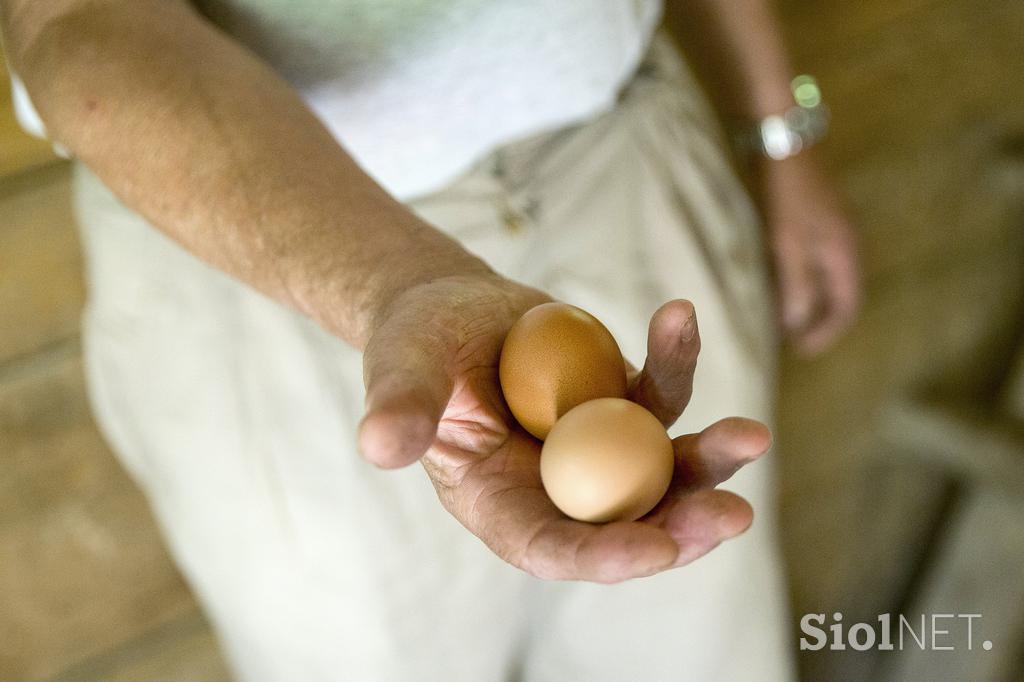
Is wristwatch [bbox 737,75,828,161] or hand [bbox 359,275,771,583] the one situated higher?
hand [bbox 359,275,771,583]

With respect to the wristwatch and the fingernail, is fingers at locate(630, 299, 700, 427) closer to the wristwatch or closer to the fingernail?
the fingernail

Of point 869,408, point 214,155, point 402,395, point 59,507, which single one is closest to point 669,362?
point 402,395

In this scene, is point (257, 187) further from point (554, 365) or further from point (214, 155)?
point (554, 365)

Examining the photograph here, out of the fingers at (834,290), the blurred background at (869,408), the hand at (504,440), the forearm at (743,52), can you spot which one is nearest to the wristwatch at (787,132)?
the forearm at (743,52)

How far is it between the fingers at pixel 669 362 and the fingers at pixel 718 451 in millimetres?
24

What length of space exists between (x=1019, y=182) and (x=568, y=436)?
1206 millimetres

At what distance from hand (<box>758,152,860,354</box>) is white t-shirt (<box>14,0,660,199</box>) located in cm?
33

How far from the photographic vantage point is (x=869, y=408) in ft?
4.90

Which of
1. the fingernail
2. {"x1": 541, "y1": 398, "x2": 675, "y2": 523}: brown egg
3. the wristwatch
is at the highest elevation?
the fingernail

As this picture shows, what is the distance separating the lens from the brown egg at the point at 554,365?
0.49 meters

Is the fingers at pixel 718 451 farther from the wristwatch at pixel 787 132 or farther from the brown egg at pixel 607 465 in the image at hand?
the wristwatch at pixel 787 132

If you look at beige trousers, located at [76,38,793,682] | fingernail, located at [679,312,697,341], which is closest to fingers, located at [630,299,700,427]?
fingernail, located at [679,312,697,341]

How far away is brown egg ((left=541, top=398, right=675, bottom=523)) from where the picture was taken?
458 millimetres

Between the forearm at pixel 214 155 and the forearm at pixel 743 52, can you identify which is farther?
the forearm at pixel 743 52
